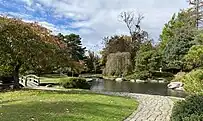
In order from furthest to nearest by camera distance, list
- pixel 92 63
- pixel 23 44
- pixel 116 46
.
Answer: pixel 92 63
pixel 116 46
pixel 23 44

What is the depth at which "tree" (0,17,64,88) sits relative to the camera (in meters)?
15.1

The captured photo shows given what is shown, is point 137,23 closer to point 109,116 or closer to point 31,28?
point 31,28

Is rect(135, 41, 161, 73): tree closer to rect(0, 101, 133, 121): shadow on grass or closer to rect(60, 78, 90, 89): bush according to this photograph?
rect(60, 78, 90, 89): bush

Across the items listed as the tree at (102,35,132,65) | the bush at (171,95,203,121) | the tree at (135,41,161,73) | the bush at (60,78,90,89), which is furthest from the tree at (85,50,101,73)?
the bush at (171,95,203,121)

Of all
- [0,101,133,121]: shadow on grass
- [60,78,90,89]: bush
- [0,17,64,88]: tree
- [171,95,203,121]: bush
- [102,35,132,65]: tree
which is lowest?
[0,101,133,121]: shadow on grass

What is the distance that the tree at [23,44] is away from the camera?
595 inches

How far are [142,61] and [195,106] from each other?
1354 inches

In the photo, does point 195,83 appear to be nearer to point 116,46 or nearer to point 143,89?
point 143,89

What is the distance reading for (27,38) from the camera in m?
15.3

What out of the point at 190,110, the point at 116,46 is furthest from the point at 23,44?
the point at 116,46

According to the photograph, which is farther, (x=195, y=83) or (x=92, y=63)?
(x=92, y=63)

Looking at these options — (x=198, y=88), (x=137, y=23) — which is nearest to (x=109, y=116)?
(x=198, y=88)

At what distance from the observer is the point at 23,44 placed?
1518 cm

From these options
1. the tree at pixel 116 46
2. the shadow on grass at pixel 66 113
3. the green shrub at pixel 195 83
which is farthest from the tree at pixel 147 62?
the shadow on grass at pixel 66 113
